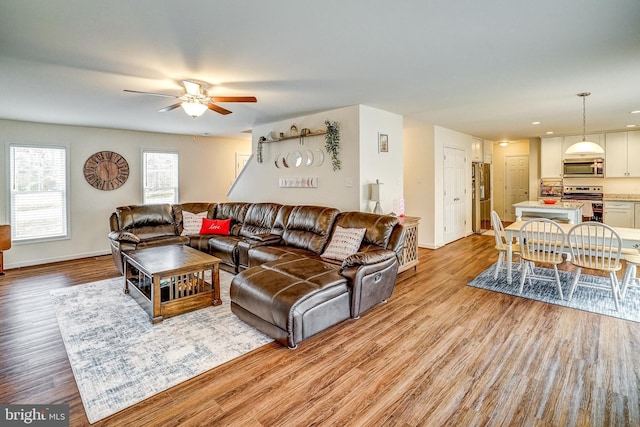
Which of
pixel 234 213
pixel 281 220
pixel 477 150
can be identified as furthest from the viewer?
pixel 477 150

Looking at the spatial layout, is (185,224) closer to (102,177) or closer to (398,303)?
(102,177)

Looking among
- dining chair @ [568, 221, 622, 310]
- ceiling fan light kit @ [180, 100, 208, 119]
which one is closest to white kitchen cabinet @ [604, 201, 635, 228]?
dining chair @ [568, 221, 622, 310]

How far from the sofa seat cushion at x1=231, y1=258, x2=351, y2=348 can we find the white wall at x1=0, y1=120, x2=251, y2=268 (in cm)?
471

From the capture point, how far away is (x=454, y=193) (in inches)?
284

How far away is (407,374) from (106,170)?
6.61 metres

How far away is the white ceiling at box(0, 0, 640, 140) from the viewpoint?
6.93ft

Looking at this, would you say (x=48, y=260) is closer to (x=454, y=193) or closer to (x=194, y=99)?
(x=194, y=99)

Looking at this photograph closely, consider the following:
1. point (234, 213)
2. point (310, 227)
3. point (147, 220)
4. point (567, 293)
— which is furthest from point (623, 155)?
point (147, 220)

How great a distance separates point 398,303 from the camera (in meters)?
3.70

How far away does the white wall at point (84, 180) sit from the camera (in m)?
5.52

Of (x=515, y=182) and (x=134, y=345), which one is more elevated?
(x=515, y=182)

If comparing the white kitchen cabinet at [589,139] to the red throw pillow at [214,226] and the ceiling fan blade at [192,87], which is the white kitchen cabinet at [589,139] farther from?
the ceiling fan blade at [192,87]

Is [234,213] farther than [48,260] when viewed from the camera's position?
Yes

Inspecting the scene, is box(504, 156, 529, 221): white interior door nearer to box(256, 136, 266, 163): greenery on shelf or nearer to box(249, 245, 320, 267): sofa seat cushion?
box(256, 136, 266, 163): greenery on shelf
